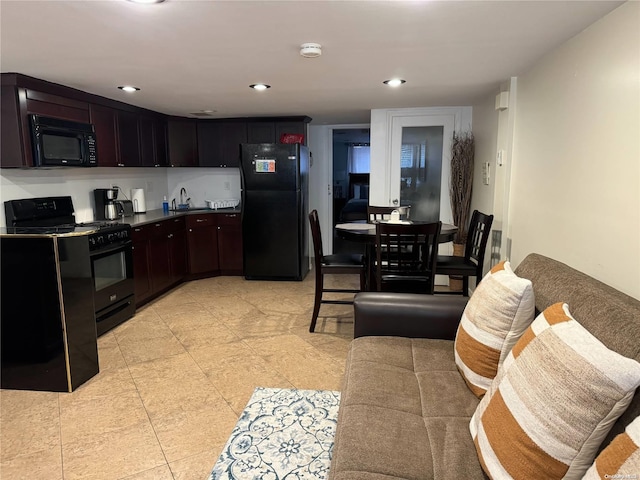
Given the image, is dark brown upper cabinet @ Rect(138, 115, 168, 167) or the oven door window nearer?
the oven door window

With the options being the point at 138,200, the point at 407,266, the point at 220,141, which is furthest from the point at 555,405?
the point at 220,141

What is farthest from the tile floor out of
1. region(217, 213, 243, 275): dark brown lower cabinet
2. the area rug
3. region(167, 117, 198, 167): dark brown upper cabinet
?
region(167, 117, 198, 167): dark brown upper cabinet

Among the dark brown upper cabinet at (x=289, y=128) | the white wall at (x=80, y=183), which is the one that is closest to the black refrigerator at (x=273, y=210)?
the dark brown upper cabinet at (x=289, y=128)

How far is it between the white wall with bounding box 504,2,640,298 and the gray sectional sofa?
309 mm

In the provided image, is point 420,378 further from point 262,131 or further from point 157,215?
point 262,131

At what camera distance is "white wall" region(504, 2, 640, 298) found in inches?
69.3

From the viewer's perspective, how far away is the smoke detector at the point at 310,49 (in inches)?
92.1

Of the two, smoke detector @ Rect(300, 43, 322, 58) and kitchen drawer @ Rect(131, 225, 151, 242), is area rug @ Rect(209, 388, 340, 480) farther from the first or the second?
kitchen drawer @ Rect(131, 225, 151, 242)

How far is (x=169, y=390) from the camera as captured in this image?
Result: 2635 millimetres

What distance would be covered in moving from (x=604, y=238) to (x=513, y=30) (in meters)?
1.14

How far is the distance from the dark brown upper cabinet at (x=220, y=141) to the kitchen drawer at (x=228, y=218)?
2.24ft

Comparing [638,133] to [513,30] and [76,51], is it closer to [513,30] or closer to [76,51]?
[513,30]

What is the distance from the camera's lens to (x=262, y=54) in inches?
100

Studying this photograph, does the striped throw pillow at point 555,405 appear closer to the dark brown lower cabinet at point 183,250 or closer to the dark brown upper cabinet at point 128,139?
the dark brown lower cabinet at point 183,250
